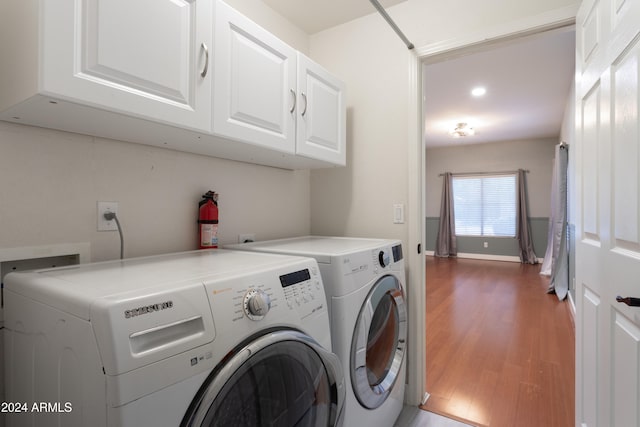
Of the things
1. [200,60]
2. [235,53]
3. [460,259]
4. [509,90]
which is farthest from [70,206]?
[460,259]

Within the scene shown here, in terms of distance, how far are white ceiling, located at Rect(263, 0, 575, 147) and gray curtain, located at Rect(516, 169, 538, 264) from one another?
1.12m

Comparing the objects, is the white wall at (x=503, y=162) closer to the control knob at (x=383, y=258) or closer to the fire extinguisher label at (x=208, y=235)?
the control knob at (x=383, y=258)

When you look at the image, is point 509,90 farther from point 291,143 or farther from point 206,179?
point 206,179

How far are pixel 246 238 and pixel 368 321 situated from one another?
0.83 meters

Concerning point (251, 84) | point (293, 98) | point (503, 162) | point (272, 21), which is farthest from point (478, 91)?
point (503, 162)

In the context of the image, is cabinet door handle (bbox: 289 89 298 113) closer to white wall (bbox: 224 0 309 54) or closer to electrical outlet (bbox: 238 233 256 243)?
white wall (bbox: 224 0 309 54)

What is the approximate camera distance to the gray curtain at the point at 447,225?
7.23 m

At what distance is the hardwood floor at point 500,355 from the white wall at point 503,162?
8.63 ft

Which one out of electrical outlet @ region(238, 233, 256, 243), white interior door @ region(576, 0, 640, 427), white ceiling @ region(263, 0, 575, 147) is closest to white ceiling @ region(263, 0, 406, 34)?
white ceiling @ region(263, 0, 575, 147)

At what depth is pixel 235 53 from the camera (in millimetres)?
1240

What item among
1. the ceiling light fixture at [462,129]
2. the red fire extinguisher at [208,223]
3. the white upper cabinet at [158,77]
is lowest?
the red fire extinguisher at [208,223]

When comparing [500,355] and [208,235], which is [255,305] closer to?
[208,235]

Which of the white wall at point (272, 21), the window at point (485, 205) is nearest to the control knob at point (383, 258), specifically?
the white wall at point (272, 21)

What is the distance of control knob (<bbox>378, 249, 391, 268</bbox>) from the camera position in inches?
57.4
